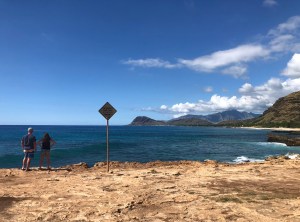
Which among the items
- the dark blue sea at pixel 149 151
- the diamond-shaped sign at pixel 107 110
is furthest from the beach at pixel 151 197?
the dark blue sea at pixel 149 151

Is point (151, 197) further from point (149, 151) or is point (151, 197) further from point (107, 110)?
point (149, 151)

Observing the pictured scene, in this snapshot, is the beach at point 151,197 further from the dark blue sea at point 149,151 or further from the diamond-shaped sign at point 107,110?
the dark blue sea at point 149,151

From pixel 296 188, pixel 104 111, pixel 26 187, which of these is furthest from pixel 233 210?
pixel 104 111

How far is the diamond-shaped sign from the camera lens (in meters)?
15.2

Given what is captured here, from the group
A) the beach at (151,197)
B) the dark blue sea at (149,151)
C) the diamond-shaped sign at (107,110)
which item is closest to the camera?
the beach at (151,197)

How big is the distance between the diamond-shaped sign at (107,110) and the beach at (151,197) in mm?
2822

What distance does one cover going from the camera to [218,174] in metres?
14.7

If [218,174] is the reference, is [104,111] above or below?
above

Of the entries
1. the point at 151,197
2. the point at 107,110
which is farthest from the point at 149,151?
the point at 151,197

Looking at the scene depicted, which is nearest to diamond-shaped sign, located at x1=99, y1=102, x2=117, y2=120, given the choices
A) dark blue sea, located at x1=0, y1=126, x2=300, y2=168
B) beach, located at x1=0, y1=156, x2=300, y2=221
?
beach, located at x1=0, y1=156, x2=300, y2=221

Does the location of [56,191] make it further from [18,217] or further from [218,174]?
[218,174]

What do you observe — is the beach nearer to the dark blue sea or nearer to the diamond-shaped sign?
the diamond-shaped sign

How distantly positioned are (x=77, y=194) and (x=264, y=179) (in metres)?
7.63

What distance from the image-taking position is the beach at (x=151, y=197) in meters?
8.08
